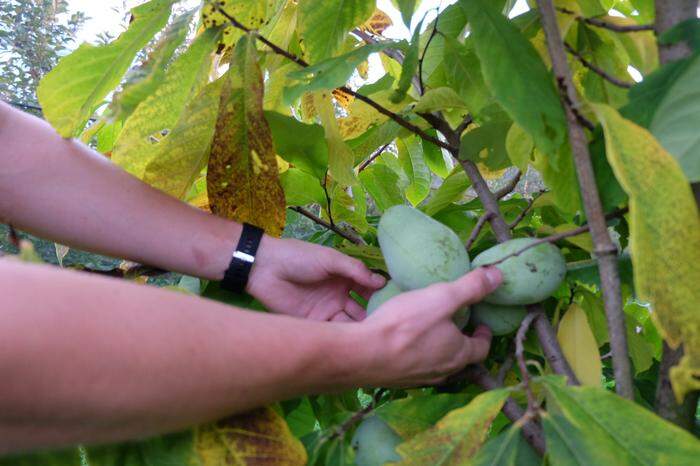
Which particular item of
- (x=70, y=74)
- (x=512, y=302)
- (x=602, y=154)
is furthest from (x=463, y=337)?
(x=70, y=74)

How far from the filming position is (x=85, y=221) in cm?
93

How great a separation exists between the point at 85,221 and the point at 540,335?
2.05 ft

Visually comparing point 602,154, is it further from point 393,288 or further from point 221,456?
point 221,456

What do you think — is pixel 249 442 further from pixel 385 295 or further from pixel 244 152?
pixel 244 152

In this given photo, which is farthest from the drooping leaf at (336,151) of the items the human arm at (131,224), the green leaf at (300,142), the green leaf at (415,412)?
the green leaf at (415,412)

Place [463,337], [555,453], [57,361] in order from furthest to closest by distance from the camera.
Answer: [463,337] < [555,453] < [57,361]

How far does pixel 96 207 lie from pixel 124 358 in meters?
0.53

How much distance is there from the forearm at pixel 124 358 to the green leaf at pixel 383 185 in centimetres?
68

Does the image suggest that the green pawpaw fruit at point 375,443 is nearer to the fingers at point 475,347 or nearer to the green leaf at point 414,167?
the fingers at point 475,347

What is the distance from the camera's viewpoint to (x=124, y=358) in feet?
1.47

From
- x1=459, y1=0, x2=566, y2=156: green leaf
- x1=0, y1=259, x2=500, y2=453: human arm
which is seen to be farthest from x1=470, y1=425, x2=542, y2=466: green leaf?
x1=459, y1=0, x2=566, y2=156: green leaf

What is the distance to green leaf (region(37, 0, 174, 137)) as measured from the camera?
763 mm

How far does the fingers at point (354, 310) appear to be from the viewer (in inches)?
35.8

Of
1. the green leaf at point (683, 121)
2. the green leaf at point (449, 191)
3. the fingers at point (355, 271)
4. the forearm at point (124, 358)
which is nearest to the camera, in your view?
the forearm at point (124, 358)
